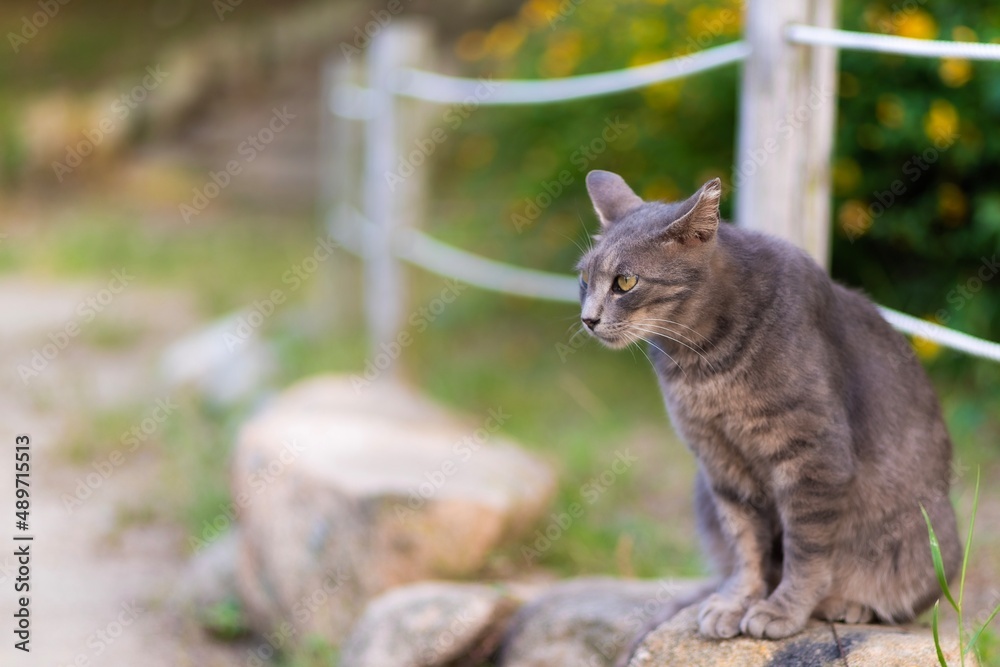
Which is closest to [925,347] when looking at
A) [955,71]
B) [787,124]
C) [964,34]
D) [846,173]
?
[846,173]

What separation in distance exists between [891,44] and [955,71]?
1.26 metres

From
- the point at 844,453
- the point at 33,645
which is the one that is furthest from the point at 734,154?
the point at 33,645

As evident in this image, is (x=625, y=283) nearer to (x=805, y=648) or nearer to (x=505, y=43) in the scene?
(x=805, y=648)

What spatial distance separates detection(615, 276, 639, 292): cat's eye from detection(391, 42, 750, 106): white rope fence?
82 cm

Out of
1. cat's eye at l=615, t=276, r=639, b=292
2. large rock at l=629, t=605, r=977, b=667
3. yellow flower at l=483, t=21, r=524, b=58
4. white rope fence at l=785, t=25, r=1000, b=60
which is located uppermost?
white rope fence at l=785, t=25, r=1000, b=60

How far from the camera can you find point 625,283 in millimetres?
1815

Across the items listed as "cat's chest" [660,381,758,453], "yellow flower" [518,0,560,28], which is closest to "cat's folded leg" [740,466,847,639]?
"cat's chest" [660,381,758,453]

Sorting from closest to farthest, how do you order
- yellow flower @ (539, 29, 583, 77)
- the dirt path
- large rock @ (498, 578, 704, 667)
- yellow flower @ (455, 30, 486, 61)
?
large rock @ (498, 578, 704, 667), the dirt path, yellow flower @ (539, 29, 583, 77), yellow flower @ (455, 30, 486, 61)

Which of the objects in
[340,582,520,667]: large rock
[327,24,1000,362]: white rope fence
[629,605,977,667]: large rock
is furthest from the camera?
[340,582,520,667]: large rock

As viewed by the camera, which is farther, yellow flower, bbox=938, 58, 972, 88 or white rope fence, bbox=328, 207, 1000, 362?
white rope fence, bbox=328, 207, 1000, 362

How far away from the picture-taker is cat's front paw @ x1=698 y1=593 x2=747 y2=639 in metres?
1.82

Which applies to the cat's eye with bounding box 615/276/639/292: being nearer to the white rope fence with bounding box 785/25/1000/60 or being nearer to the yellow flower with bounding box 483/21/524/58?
the white rope fence with bounding box 785/25/1000/60

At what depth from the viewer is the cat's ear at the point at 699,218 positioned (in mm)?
1709

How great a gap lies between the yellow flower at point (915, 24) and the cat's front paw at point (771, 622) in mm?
1998
